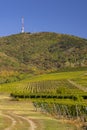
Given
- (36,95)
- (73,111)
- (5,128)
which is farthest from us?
(36,95)

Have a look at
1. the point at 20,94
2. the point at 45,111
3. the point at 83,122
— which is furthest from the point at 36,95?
the point at 83,122

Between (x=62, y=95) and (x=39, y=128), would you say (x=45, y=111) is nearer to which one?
(x=39, y=128)

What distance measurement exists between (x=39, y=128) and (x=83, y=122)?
721cm

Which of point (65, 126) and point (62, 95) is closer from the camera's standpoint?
point (65, 126)

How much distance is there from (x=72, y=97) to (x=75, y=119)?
60.6 meters

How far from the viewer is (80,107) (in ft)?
201

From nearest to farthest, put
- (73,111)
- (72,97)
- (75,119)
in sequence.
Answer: (75,119) → (73,111) → (72,97)

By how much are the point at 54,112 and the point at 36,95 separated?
220 feet

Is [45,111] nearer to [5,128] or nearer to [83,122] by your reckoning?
[83,122]

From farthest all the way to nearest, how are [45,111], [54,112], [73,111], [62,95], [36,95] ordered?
1. [36,95]
2. [62,95]
3. [45,111]
4. [54,112]
5. [73,111]

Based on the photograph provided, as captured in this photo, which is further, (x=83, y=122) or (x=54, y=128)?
(x=83, y=122)

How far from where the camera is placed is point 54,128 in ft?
159

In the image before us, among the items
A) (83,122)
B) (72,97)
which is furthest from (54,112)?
(72,97)

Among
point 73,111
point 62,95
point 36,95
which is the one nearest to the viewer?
point 73,111
